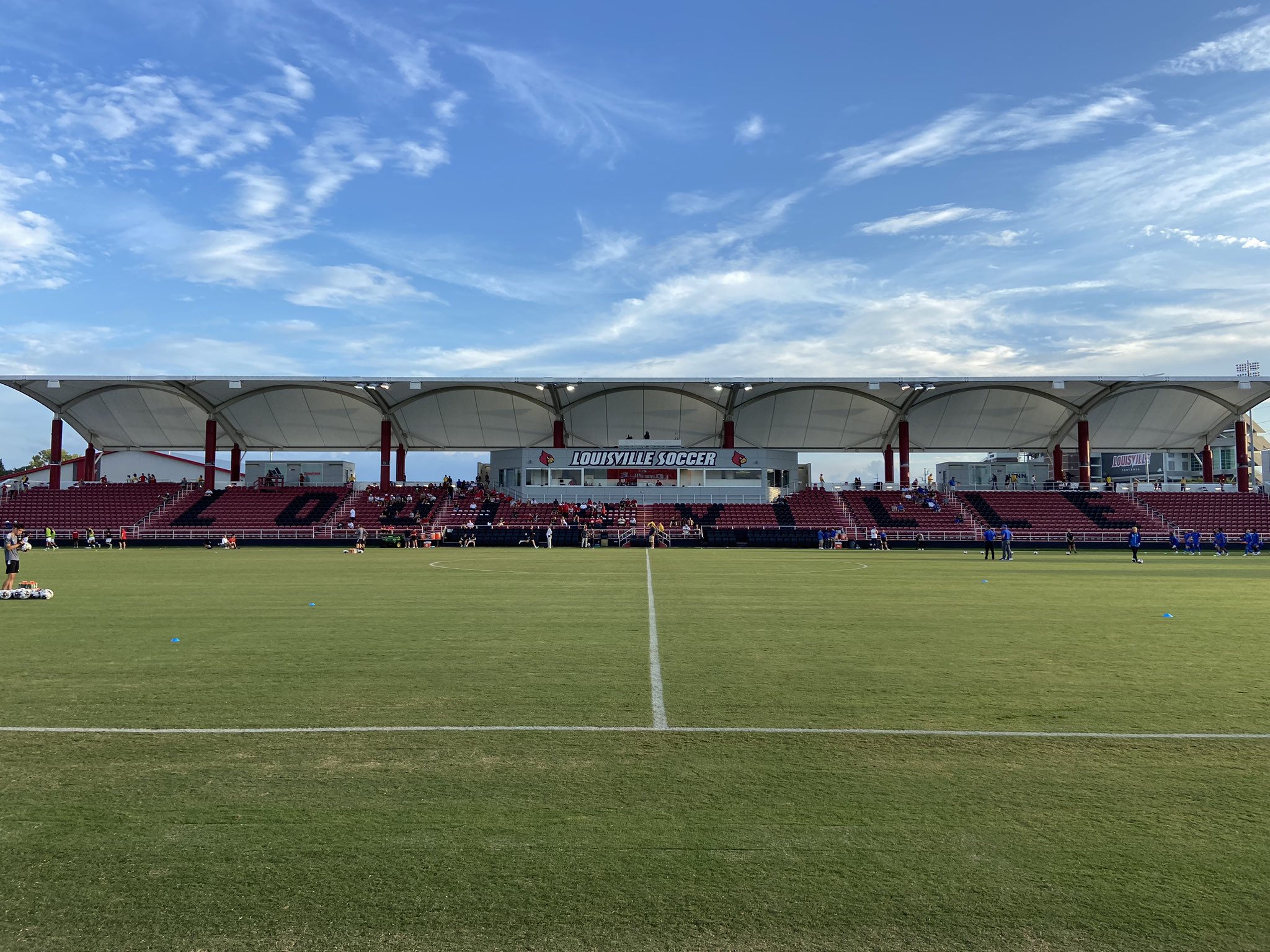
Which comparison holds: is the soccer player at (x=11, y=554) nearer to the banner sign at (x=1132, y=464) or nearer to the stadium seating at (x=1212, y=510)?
the stadium seating at (x=1212, y=510)

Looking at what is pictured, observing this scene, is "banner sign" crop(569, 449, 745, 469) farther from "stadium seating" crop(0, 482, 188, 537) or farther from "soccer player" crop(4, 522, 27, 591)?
"soccer player" crop(4, 522, 27, 591)

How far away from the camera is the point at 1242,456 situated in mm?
61969

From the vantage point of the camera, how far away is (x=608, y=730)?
638 centimetres

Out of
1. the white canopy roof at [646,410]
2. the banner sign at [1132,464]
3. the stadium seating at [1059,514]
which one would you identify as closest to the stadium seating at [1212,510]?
the stadium seating at [1059,514]

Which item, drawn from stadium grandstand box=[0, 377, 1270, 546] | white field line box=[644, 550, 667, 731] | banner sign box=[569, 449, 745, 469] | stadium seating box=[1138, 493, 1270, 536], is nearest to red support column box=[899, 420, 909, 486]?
stadium grandstand box=[0, 377, 1270, 546]

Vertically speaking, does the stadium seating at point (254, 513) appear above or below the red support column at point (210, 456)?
below

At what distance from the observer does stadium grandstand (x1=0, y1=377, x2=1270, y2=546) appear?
54.1 m

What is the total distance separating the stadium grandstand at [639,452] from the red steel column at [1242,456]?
171 mm

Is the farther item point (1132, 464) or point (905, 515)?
point (1132, 464)

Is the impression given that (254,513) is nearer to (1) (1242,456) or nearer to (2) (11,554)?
(2) (11,554)

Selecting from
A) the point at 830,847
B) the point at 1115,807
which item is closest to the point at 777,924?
the point at 830,847

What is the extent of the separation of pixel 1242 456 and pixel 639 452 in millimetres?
47177

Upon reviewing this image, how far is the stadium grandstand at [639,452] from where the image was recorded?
177 feet

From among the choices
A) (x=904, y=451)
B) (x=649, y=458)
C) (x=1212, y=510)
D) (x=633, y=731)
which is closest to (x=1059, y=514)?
(x=1212, y=510)
